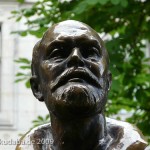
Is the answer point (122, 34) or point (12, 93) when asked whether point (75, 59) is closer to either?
point (122, 34)

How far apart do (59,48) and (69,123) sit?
243 mm

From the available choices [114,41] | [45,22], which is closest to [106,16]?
[114,41]

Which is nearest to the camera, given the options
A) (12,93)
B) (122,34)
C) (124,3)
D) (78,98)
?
(78,98)

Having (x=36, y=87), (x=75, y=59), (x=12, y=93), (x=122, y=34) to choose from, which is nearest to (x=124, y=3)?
(x=122, y=34)

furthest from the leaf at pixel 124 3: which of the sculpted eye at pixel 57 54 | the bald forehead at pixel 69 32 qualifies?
the sculpted eye at pixel 57 54

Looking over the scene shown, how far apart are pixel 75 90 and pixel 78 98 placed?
0.09ft

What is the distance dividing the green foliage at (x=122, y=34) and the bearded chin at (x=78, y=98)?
2.32 meters

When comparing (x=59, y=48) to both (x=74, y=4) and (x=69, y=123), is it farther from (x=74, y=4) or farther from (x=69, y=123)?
(x=74, y=4)

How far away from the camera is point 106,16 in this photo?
16.2ft

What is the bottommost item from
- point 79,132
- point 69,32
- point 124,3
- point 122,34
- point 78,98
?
point 122,34

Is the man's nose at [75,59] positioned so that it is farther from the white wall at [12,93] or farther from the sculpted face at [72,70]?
the white wall at [12,93]

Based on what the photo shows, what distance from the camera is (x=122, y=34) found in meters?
5.04

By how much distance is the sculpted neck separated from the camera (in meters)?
2.19

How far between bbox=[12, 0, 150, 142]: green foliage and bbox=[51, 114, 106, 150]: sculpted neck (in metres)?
2.23
